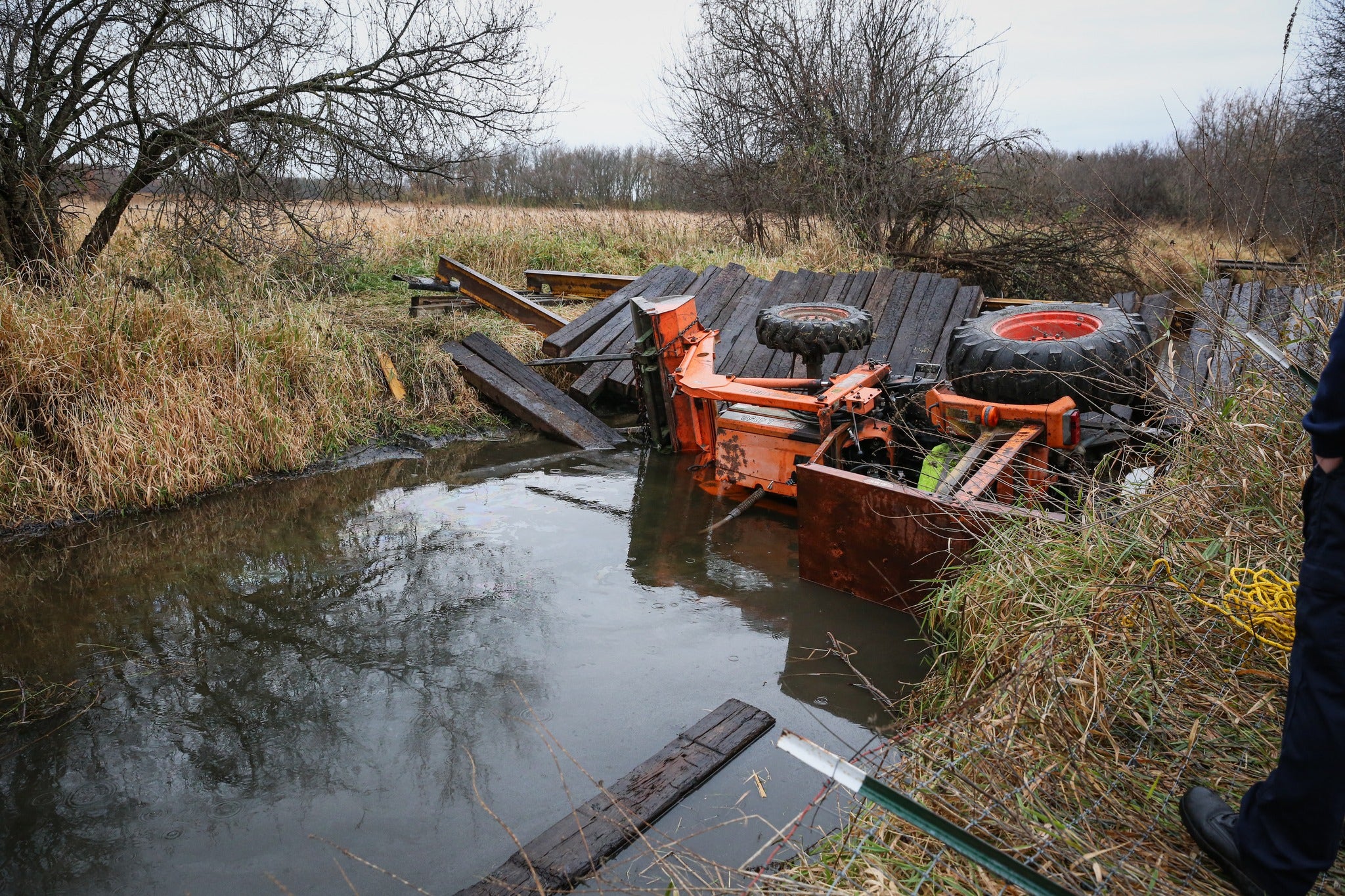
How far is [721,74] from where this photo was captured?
15.1m

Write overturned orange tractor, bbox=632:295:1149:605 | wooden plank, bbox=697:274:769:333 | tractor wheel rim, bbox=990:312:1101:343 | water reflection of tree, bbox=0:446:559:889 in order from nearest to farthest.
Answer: water reflection of tree, bbox=0:446:559:889 → overturned orange tractor, bbox=632:295:1149:605 → tractor wheel rim, bbox=990:312:1101:343 → wooden plank, bbox=697:274:769:333

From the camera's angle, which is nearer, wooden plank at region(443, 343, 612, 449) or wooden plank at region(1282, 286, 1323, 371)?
wooden plank at region(1282, 286, 1323, 371)

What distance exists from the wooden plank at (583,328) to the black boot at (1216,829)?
22.6ft

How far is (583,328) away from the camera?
873 cm

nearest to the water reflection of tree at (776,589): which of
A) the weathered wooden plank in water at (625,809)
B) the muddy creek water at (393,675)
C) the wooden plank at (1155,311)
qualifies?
the muddy creek water at (393,675)

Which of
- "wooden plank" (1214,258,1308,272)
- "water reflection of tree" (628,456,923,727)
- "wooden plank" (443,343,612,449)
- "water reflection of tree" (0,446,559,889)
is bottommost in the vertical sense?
"water reflection of tree" (0,446,559,889)

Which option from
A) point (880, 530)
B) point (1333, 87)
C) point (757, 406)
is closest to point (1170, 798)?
point (880, 530)

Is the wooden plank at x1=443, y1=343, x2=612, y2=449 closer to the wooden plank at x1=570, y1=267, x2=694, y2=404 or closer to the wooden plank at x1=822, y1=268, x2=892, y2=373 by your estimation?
the wooden plank at x1=570, y1=267, x2=694, y2=404

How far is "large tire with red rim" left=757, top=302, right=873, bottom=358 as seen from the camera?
5.66 meters

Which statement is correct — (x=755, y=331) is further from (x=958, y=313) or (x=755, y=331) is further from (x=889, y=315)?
(x=958, y=313)

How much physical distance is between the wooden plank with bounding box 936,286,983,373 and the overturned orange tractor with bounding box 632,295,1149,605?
1718 mm

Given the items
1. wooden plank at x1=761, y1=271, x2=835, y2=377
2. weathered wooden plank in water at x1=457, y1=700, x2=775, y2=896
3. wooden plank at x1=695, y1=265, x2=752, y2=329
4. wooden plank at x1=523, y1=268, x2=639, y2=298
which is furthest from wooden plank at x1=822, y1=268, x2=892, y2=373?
weathered wooden plank in water at x1=457, y1=700, x2=775, y2=896

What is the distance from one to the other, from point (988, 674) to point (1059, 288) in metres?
8.62

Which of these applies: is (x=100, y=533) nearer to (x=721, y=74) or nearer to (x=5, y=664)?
(x=5, y=664)
